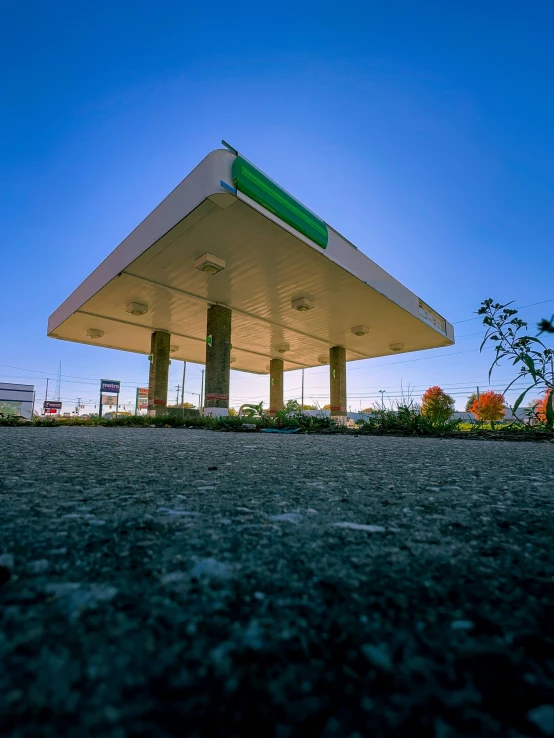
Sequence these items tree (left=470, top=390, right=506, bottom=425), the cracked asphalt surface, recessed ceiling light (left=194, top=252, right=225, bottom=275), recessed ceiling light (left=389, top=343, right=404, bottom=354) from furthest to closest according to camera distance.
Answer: tree (left=470, top=390, right=506, bottom=425) → recessed ceiling light (left=389, top=343, right=404, bottom=354) → recessed ceiling light (left=194, top=252, right=225, bottom=275) → the cracked asphalt surface

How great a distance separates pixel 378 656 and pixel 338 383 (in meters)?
13.5

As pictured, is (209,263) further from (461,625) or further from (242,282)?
(461,625)

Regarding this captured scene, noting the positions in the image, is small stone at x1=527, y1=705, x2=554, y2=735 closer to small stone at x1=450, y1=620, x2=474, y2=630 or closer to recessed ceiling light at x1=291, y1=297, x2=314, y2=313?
small stone at x1=450, y1=620, x2=474, y2=630

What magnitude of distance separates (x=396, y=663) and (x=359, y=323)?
1176cm

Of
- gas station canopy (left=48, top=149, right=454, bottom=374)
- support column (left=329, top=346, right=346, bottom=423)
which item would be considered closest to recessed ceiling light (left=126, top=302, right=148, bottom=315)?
gas station canopy (left=48, top=149, right=454, bottom=374)

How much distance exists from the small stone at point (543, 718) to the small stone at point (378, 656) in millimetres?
107

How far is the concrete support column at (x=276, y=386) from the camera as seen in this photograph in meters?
15.4

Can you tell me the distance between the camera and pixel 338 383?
44.8 feet

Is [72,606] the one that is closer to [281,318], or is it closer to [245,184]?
[245,184]

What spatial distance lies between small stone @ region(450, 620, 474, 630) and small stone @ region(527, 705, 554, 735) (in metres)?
0.10

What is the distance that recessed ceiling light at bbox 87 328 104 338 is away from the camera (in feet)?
39.9

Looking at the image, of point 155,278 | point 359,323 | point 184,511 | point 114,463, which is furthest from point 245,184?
point 359,323

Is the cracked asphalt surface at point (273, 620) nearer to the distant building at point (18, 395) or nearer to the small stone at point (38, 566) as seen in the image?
the small stone at point (38, 566)

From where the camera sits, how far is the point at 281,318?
11391mm
